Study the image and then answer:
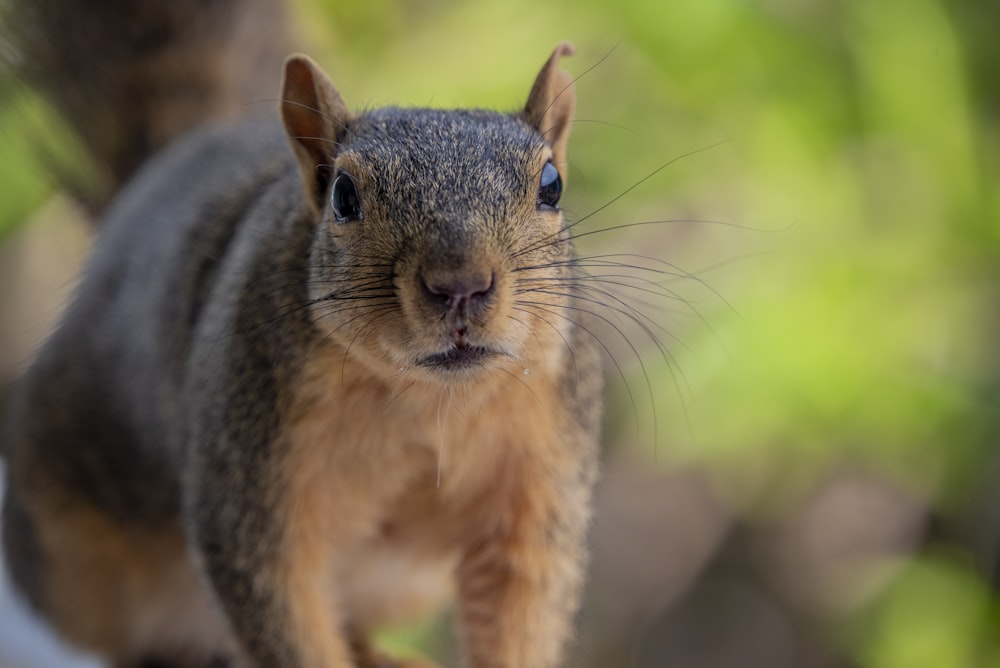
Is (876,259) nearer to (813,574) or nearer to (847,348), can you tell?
(847,348)

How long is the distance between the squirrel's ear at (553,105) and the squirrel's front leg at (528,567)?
38 centimetres

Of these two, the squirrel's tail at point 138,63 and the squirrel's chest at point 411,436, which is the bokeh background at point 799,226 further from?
the squirrel's chest at point 411,436

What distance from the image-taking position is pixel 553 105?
1347 mm

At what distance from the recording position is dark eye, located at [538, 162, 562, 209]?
1.21 m

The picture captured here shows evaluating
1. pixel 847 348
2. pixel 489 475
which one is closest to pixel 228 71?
pixel 489 475

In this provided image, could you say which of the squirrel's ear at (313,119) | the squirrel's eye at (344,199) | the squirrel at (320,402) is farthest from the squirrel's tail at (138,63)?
the squirrel's eye at (344,199)

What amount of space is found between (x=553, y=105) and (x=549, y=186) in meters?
0.16

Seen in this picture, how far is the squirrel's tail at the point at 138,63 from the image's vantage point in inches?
83.7

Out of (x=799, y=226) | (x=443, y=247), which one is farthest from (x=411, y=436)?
(x=799, y=226)

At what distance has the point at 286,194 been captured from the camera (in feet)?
4.98

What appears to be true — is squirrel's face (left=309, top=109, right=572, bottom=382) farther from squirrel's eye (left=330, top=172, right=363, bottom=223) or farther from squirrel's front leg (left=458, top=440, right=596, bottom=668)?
squirrel's front leg (left=458, top=440, right=596, bottom=668)

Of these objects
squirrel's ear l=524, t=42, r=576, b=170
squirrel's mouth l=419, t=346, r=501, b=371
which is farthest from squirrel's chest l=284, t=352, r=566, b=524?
squirrel's ear l=524, t=42, r=576, b=170

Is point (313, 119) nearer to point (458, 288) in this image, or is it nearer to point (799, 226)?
point (458, 288)

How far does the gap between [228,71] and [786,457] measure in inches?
54.6
